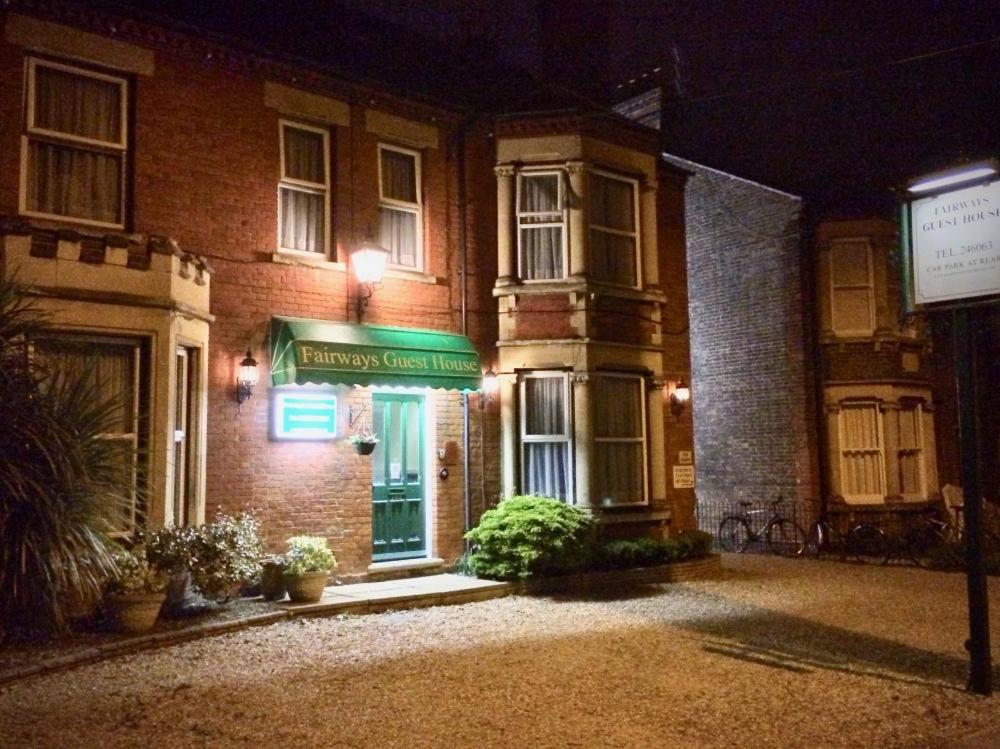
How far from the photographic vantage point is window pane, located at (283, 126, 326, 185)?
1258cm

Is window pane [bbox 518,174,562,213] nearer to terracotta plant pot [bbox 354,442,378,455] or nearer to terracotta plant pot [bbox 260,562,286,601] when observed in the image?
terracotta plant pot [bbox 354,442,378,455]

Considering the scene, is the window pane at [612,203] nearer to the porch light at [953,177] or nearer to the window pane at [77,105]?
the porch light at [953,177]

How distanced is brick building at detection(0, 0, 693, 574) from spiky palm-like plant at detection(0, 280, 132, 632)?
1.81ft

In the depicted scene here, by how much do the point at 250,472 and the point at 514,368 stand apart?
14.5 feet

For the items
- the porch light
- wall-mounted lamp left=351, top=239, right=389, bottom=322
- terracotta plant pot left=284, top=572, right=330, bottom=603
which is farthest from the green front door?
the porch light

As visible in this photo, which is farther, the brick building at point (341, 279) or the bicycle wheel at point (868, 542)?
the bicycle wheel at point (868, 542)

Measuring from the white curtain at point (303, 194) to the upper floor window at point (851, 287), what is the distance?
10.9 meters

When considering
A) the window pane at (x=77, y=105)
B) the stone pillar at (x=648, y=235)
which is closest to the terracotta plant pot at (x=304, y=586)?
the window pane at (x=77, y=105)

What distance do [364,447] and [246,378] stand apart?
6.07 ft

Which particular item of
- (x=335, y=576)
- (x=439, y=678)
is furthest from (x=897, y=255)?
(x=335, y=576)

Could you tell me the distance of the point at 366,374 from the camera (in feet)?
39.0

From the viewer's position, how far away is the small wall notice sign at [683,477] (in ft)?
51.8

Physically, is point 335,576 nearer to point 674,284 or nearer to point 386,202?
point 386,202

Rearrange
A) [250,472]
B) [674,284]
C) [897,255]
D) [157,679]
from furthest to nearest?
[674,284] → [250,472] → [897,255] → [157,679]
